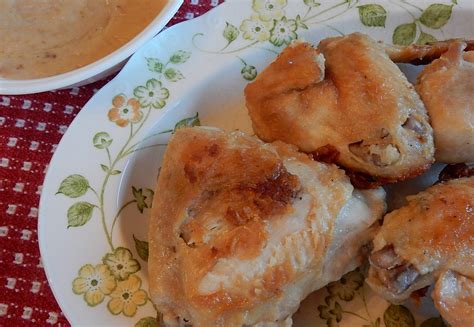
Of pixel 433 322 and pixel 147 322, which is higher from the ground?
pixel 147 322

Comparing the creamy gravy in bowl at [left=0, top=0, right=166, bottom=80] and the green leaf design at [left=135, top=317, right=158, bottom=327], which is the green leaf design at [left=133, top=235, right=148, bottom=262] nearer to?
the green leaf design at [left=135, top=317, right=158, bottom=327]

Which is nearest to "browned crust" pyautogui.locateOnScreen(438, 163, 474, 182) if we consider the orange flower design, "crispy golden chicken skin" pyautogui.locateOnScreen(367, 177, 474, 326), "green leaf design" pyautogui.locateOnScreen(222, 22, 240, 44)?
"crispy golden chicken skin" pyautogui.locateOnScreen(367, 177, 474, 326)

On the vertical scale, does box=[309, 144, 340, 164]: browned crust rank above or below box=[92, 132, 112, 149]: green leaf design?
above

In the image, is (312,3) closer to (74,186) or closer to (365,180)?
(365,180)

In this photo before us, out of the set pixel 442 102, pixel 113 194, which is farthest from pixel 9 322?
pixel 442 102

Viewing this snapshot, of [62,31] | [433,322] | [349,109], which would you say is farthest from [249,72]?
[433,322]

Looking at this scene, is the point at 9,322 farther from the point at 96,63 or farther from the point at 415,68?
the point at 415,68

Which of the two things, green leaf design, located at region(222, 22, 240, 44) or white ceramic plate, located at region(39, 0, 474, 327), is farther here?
green leaf design, located at region(222, 22, 240, 44)
